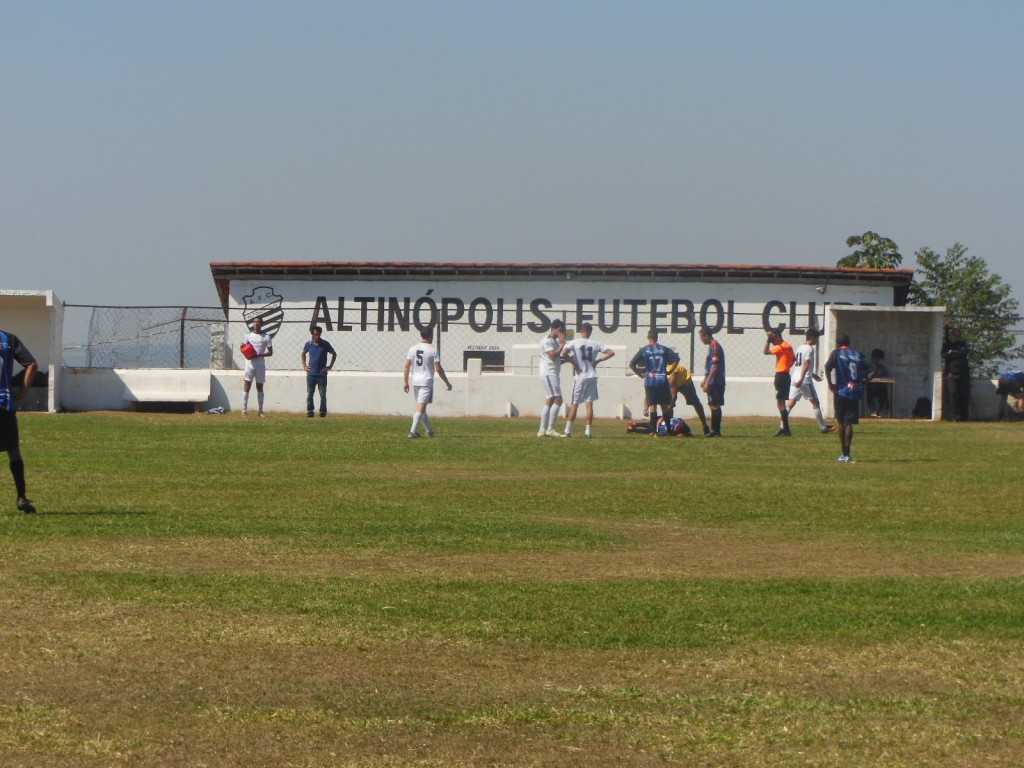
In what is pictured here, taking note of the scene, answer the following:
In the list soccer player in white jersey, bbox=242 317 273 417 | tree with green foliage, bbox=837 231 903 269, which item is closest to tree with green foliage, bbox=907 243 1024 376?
tree with green foliage, bbox=837 231 903 269

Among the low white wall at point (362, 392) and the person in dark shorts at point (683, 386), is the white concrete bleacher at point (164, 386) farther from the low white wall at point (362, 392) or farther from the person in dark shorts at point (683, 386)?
the person in dark shorts at point (683, 386)

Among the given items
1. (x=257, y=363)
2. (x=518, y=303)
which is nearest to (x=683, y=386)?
(x=257, y=363)

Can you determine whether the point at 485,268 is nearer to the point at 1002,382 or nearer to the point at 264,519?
the point at 1002,382

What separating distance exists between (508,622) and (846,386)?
471 inches

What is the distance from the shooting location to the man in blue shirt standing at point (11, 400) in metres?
11.8

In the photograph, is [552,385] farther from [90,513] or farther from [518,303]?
[518,303]

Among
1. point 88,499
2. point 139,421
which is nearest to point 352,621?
point 88,499

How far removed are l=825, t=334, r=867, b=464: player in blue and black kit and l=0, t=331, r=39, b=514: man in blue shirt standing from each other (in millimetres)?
10410

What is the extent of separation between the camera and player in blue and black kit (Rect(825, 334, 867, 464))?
62.1ft

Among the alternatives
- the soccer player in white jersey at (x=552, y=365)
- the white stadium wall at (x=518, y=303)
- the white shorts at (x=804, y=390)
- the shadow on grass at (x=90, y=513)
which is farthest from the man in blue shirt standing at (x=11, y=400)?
the white stadium wall at (x=518, y=303)

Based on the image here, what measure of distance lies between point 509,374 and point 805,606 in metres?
24.3

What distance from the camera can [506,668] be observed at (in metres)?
6.80

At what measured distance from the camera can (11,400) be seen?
1190 cm

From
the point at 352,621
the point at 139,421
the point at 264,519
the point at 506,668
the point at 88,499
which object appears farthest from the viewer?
the point at 139,421
